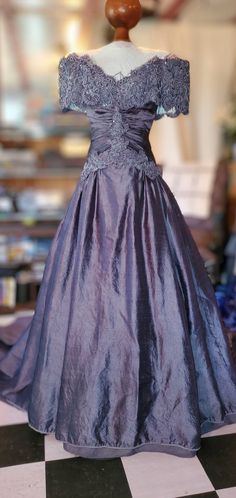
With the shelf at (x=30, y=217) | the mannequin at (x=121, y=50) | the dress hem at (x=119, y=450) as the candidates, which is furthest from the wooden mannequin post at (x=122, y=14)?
Result: the shelf at (x=30, y=217)

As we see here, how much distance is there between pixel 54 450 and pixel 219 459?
1.65ft

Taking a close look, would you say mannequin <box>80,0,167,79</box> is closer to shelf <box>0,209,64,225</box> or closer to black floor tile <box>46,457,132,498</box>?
black floor tile <box>46,457,132,498</box>

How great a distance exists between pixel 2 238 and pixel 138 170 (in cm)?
209

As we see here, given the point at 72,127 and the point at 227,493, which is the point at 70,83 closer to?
the point at 227,493

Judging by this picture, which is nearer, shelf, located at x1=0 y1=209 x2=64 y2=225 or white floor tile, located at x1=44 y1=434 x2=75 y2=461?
white floor tile, located at x1=44 y1=434 x2=75 y2=461

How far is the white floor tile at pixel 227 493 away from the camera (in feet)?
3.70

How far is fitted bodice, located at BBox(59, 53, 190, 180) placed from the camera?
47.4 inches

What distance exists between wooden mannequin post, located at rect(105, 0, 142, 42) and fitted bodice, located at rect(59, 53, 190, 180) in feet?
0.60

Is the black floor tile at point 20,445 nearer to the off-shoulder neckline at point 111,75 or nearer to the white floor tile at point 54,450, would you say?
the white floor tile at point 54,450

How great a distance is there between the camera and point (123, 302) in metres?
1.21

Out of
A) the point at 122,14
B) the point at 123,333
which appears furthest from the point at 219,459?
the point at 122,14

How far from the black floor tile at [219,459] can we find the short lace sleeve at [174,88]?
1040mm

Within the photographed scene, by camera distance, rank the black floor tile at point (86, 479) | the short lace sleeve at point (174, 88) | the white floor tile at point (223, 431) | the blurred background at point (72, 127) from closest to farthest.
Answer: the black floor tile at point (86, 479), the short lace sleeve at point (174, 88), the white floor tile at point (223, 431), the blurred background at point (72, 127)

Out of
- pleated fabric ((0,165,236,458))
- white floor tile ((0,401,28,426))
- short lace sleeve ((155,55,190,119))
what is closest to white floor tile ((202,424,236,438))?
pleated fabric ((0,165,236,458))
